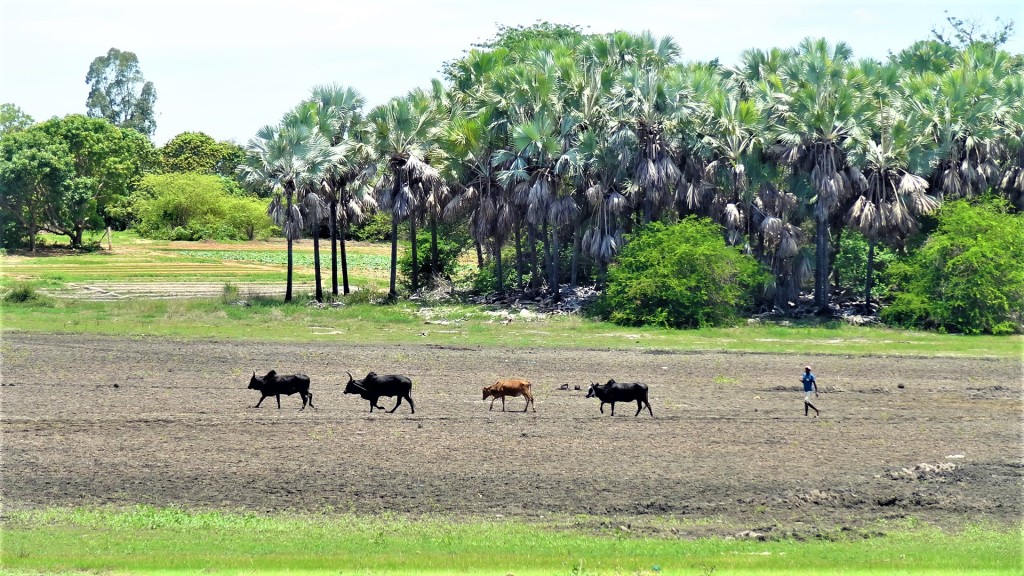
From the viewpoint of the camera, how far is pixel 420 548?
1595 centimetres

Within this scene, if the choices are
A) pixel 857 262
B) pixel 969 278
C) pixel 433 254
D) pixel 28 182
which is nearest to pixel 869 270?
pixel 857 262

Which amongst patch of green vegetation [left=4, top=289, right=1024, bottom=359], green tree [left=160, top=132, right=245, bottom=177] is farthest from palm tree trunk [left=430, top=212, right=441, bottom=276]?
green tree [left=160, top=132, right=245, bottom=177]

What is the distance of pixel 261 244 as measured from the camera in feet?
350

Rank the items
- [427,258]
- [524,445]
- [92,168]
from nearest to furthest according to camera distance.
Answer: [524,445], [427,258], [92,168]

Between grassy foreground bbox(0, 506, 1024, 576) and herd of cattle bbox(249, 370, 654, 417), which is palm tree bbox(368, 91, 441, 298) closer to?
herd of cattle bbox(249, 370, 654, 417)

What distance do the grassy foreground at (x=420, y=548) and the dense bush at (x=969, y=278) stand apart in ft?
102

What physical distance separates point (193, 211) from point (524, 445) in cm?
9169

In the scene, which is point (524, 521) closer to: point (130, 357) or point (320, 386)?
point (320, 386)

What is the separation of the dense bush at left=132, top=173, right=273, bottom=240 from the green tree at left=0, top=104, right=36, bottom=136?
23636 mm

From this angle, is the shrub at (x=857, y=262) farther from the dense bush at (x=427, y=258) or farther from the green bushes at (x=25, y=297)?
the green bushes at (x=25, y=297)

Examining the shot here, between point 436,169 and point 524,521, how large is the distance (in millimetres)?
39284

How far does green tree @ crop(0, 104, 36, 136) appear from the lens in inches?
4941

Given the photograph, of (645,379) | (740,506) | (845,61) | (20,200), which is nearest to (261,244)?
(20,200)

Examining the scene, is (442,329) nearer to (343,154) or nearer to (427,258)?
(343,154)
